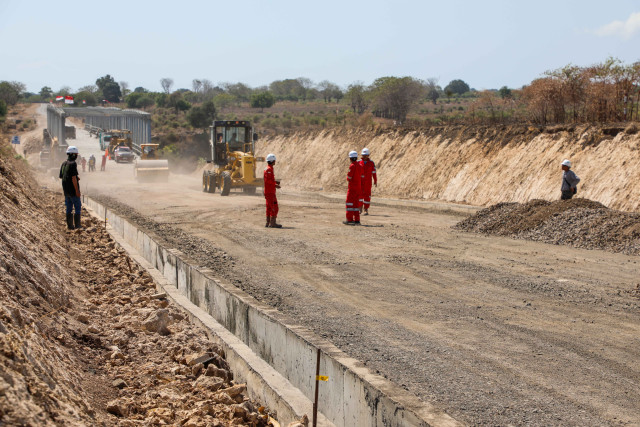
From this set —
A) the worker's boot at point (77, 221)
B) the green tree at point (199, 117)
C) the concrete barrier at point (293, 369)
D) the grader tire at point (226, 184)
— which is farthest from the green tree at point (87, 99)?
the concrete barrier at point (293, 369)

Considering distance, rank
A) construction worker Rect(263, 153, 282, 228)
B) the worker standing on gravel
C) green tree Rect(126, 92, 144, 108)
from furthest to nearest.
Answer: green tree Rect(126, 92, 144, 108) → the worker standing on gravel → construction worker Rect(263, 153, 282, 228)

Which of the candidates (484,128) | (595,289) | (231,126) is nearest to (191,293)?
(595,289)

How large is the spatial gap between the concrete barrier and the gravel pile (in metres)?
8.67

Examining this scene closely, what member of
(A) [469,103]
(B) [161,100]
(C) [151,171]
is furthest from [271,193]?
(B) [161,100]

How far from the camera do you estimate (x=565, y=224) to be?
16.0 metres

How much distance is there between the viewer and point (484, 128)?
31016 millimetres

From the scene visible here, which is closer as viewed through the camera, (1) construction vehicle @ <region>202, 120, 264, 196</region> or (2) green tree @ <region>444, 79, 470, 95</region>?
(1) construction vehicle @ <region>202, 120, 264, 196</region>

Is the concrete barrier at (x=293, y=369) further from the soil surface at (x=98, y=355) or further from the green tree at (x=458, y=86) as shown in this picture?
the green tree at (x=458, y=86)

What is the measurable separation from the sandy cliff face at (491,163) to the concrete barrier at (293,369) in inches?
592

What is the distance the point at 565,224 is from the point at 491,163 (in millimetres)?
12498

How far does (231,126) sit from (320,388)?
2551cm

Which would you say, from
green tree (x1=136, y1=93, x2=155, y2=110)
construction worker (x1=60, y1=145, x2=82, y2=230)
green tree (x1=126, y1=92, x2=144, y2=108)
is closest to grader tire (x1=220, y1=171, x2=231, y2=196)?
construction worker (x1=60, y1=145, x2=82, y2=230)

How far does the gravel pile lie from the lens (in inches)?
577

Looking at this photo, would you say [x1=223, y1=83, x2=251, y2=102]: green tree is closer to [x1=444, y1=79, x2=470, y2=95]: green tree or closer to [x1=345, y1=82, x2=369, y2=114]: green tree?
[x1=444, y1=79, x2=470, y2=95]: green tree
